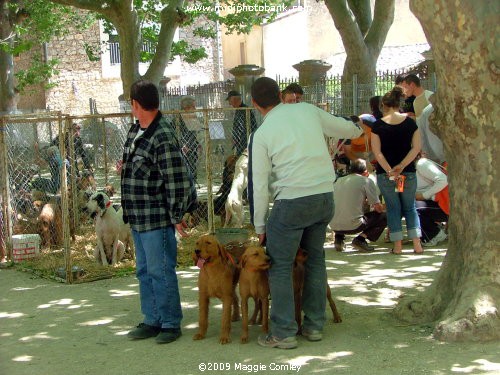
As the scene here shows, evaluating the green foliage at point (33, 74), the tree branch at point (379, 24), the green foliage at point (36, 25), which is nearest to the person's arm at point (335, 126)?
the tree branch at point (379, 24)

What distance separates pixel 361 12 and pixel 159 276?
1547 centimetres

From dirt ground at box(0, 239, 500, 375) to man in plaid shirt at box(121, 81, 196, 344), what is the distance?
486mm

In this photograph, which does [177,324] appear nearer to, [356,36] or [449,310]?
[449,310]

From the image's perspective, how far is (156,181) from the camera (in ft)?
20.3

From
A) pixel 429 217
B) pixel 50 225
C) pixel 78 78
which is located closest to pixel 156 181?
pixel 429 217

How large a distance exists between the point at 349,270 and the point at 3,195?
4561 mm

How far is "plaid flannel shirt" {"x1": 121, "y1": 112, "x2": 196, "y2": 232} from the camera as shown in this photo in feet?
20.1

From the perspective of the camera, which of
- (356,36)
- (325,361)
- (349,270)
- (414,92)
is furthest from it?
(356,36)

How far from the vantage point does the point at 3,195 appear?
10.3 meters

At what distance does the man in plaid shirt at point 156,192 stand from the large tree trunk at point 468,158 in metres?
1.98

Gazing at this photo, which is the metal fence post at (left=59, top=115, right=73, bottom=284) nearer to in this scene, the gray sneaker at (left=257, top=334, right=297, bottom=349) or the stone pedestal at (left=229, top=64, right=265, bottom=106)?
the gray sneaker at (left=257, top=334, right=297, bottom=349)

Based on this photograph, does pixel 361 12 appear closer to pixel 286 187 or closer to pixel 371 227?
pixel 371 227

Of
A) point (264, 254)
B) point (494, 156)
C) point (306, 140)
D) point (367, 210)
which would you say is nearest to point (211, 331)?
point (264, 254)

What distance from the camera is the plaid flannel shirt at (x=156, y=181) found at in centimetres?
612
